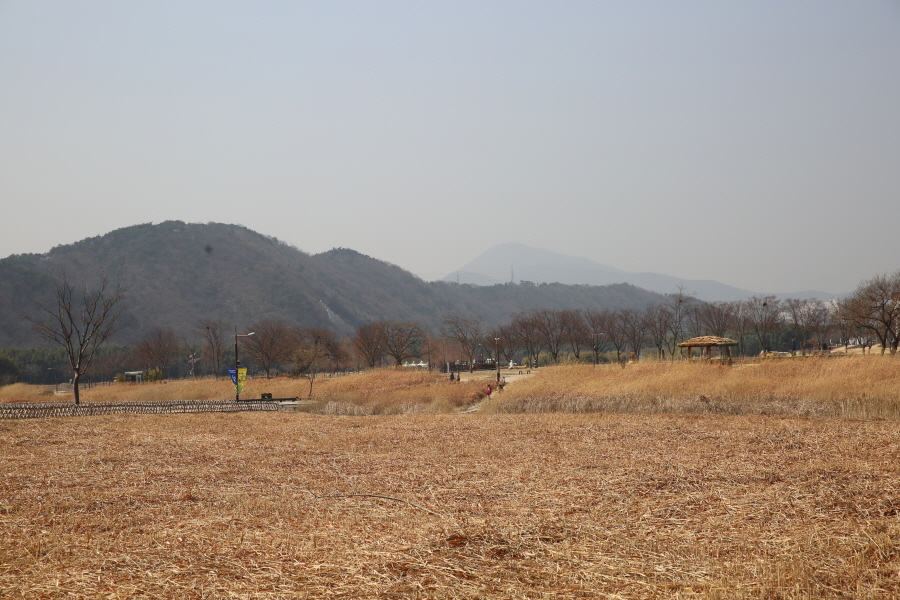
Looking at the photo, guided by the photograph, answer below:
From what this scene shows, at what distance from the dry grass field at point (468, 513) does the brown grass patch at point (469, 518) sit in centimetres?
3

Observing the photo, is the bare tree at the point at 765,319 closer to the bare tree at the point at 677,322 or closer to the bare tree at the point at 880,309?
the bare tree at the point at 677,322

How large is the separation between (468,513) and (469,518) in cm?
40

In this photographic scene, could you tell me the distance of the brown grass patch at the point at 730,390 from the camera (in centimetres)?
2044

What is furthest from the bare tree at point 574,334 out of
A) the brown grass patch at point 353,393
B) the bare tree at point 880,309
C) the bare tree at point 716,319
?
the brown grass patch at point 353,393

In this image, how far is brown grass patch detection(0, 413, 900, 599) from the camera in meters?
5.23

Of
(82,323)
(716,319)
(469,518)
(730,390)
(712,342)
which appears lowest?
(730,390)

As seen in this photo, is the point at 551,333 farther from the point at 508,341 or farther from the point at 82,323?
the point at 82,323

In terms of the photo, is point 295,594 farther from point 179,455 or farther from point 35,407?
point 35,407

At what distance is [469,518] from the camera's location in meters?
7.77

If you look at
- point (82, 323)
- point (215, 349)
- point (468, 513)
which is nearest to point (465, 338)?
point (215, 349)

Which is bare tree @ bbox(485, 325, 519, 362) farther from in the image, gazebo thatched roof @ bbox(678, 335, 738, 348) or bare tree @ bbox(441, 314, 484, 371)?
gazebo thatched roof @ bbox(678, 335, 738, 348)

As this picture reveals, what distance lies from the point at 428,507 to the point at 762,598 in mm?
4891

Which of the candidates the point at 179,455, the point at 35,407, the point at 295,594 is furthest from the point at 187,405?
the point at 295,594

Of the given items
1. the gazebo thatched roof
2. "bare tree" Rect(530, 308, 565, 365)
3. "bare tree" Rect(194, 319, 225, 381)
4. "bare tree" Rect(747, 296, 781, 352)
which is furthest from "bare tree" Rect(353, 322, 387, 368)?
the gazebo thatched roof
